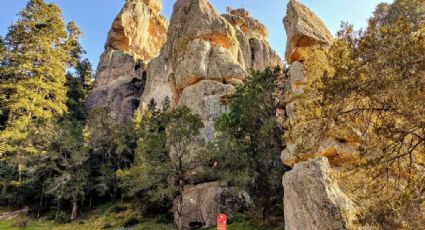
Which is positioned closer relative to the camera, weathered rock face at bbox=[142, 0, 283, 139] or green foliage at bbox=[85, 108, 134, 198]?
weathered rock face at bbox=[142, 0, 283, 139]

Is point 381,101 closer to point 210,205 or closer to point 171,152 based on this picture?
point 210,205

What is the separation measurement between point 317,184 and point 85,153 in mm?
27549

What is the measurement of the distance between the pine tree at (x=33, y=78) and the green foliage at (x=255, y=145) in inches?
841

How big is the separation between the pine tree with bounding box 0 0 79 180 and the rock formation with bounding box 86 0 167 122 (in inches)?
229

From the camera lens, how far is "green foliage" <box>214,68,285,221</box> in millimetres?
20812

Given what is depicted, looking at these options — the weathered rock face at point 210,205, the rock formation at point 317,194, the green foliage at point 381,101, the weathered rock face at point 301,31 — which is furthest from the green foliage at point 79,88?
the green foliage at point 381,101

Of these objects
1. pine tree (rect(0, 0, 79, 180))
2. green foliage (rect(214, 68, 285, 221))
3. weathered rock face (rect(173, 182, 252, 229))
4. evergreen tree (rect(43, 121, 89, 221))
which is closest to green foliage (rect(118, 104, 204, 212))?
weathered rock face (rect(173, 182, 252, 229))

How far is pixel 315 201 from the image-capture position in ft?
34.1

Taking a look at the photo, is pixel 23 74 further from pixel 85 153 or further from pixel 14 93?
pixel 85 153

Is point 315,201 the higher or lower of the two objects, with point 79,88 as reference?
lower

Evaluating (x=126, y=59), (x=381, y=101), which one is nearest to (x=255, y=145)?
(x=381, y=101)

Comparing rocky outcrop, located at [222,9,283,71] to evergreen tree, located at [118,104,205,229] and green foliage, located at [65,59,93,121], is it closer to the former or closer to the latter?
evergreen tree, located at [118,104,205,229]

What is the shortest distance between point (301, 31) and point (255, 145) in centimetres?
949

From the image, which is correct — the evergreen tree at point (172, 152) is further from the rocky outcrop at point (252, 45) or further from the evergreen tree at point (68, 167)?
the rocky outcrop at point (252, 45)
